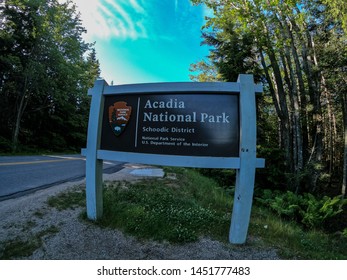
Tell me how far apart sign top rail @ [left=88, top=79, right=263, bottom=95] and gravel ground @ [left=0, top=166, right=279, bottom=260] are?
216 cm

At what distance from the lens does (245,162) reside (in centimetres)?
308

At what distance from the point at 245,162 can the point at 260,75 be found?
11.5 m

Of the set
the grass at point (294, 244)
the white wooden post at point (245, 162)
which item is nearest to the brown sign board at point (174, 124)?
the white wooden post at point (245, 162)

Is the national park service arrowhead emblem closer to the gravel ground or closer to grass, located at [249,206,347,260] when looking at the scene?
the gravel ground

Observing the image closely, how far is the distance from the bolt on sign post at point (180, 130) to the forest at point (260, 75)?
28.1 feet

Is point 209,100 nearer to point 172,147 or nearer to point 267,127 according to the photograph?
point 172,147

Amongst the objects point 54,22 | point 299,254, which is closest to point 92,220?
point 299,254

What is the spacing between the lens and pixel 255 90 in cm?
318

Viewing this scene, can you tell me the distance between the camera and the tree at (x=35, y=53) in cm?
1827

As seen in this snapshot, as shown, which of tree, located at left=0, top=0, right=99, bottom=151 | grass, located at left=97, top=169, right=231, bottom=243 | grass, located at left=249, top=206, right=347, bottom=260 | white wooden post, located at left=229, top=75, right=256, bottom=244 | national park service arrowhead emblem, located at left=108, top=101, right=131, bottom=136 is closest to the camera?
grass, located at left=249, top=206, right=347, bottom=260

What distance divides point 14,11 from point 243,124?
2372 cm

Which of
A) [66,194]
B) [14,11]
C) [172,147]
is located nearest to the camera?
[172,147]

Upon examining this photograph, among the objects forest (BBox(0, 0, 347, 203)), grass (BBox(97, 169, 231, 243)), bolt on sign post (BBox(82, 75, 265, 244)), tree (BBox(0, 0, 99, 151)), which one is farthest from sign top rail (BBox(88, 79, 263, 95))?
tree (BBox(0, 0, 99, 151))

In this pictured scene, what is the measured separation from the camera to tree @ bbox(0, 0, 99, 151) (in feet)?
59.9
